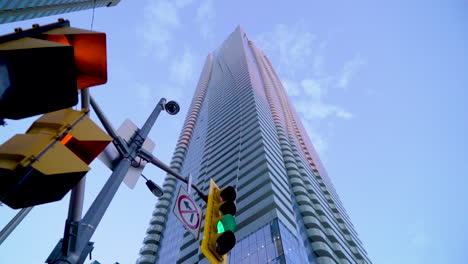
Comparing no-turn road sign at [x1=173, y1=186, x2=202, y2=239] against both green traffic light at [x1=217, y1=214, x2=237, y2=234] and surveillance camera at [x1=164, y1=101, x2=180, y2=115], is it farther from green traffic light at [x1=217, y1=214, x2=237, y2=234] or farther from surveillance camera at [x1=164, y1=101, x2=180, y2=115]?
surveillance camera at [x1=164, y1=101, x2=180, y2=115]

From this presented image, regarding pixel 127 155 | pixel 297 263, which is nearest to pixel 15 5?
pixel 127 155

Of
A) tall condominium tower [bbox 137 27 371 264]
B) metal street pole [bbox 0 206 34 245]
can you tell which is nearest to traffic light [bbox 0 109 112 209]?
metal street pole [bbox 0 206 34 245]

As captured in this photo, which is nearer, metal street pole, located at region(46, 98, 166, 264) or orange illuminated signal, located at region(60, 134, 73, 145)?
orange illuminated signal, located at region(60, 134, 73, 145)

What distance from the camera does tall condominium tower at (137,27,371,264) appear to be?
36406 millimetres

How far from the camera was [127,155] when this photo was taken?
4254mm

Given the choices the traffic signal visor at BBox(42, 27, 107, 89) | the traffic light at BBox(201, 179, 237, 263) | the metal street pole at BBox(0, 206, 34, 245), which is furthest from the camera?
the metal street pole at BBox(0, 206, 34, 245)

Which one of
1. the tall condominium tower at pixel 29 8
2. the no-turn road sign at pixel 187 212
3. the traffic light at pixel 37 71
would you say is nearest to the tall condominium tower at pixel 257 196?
the no-turn road sign at pixel 187 212

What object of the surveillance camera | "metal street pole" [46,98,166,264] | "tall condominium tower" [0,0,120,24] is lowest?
"metal street pole" [46,98,166,264]

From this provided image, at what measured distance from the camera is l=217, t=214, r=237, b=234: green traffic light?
4.33m

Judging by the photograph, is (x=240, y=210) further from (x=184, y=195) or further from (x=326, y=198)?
(x=184, y=195)

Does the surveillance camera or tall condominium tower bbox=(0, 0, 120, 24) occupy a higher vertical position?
tall condominium tower bbox=(0, 0, 120, 24)

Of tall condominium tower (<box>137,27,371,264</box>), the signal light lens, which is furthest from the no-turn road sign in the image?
tall condominium tower (<box>137,27,371,264</box>)

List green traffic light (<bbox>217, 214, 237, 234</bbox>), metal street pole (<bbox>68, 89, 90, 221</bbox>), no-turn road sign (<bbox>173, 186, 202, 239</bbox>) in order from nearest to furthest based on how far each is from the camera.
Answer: metal street pole (<bbox>68, 89, 90, 221</bbox>), green traffic light (<bbox>217, 214, 237, 234</bbox>), no-turn road sign (<bbox>173, 186, 202, 239</bbox>)

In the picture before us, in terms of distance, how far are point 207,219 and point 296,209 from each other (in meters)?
44.9
